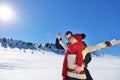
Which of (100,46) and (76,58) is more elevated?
(100,46)

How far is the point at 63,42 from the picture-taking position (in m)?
9.04

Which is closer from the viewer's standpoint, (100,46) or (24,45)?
(100,46)

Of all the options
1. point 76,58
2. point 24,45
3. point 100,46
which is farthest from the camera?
point 24,45

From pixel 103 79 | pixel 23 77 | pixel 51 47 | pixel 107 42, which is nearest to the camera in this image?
pixel 107 42

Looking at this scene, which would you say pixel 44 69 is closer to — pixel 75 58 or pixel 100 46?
pixel 75 58

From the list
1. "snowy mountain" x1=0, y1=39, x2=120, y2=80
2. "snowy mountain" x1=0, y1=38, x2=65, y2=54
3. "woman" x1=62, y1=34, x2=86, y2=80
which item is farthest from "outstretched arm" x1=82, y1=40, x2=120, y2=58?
"snowy mountain" x1=0, y1=38, x2=65, y2=54

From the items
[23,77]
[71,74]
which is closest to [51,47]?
[23,77]

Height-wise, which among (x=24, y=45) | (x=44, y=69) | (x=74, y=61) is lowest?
(x=74, y=61)

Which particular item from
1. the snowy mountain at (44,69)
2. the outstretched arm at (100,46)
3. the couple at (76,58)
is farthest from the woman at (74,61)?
the snowy mountain at (44,69)

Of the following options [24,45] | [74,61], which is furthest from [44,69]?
[24,45]

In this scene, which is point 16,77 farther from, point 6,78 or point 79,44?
point 79,44

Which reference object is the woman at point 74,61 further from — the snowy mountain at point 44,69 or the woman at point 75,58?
the snowy mountain at point 44,69

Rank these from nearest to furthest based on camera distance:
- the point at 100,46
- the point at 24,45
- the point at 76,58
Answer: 1. the point at 100,46
2. the point at 76,58
3. the point at 24,45

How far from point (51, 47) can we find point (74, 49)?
8082 cm
